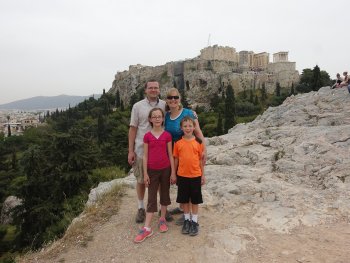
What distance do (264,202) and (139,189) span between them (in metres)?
2.53

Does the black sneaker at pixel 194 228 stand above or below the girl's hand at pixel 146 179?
below

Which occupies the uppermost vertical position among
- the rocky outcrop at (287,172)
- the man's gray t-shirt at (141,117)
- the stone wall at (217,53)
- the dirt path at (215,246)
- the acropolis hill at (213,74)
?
the stone wall at (217,53)

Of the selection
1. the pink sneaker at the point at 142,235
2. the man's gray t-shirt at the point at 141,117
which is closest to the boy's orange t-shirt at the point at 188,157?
the man's gray t-shirt at the point at 141,117

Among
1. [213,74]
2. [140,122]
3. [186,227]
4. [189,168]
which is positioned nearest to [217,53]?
[213,74]

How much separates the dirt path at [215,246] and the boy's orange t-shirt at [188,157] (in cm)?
101

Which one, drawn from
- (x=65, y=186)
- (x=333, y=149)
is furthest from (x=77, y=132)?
(x=333, y=149)

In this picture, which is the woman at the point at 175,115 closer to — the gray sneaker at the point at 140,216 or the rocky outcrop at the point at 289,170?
the gray sneaker at the point at 140,216

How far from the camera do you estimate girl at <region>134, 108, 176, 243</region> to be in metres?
4.96

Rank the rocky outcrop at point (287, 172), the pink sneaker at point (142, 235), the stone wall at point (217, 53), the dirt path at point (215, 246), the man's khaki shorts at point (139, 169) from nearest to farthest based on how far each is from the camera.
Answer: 1. the dirt path at point (215, 246)
2. the pink sneaker at point (142, 235)
3. the man's khaki shorts at point (139, 169)
4. the rocky outcrop at point (287, 172)
5. the stone wall at point (217, 53)

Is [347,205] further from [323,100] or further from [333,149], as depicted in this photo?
[323,100]

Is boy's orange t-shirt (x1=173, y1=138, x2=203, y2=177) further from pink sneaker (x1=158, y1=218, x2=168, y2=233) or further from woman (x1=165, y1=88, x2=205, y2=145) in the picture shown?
pink sneaker (x1=158, y1=218, x2=168, y2=233)

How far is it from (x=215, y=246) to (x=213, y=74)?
80187mm

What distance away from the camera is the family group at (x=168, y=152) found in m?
4.97

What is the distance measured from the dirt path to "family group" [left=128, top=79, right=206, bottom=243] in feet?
0.73
